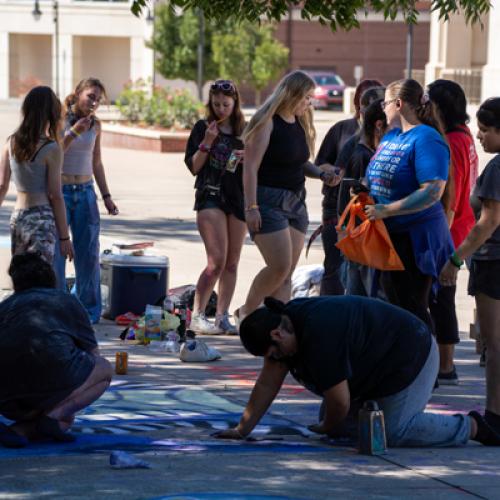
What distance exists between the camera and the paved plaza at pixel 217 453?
17.0 feet

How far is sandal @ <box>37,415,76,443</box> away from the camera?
5.84m

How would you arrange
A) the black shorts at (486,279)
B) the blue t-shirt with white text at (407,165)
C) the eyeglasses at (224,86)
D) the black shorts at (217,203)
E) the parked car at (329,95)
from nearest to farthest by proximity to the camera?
1. the black shorts at (486,279)
2. the blue t-shirt with white text at (407,165)
3. the eyeglasses at (224,86)
4. the black shorts at (217,203)
5. the parked car at (329,95)

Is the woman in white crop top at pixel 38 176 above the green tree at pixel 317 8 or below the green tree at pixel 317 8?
below

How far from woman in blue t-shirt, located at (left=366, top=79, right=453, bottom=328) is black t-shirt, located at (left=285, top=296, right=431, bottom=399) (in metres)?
0.97

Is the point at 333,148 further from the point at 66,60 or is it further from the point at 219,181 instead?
the point at 66,60

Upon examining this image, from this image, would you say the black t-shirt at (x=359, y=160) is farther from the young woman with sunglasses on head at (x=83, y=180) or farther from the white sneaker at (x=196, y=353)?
the young woman with sunglasses on head at (x=83, y=180)

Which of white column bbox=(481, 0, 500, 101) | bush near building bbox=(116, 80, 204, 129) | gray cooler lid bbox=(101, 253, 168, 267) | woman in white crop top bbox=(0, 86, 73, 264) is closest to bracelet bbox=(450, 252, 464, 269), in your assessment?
woman in white crop top bbox=(0, 86, 73, 264)

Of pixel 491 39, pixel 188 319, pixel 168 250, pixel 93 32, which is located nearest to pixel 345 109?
pixel 491 39

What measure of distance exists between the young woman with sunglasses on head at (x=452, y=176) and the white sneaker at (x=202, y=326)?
7.10 feet

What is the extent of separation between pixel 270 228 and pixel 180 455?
274 cm

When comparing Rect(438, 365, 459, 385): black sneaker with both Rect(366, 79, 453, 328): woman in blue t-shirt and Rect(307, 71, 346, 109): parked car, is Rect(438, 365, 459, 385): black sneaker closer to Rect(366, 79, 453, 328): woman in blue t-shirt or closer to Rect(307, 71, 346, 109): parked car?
Rect(366, 79, 453, 328): woman in blue t-shirt

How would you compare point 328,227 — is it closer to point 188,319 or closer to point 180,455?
point 188,319

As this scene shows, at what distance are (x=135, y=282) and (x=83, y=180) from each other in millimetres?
875

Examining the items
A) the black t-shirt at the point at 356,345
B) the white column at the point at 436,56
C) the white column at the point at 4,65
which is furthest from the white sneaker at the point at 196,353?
the white column at the point at 4,65
